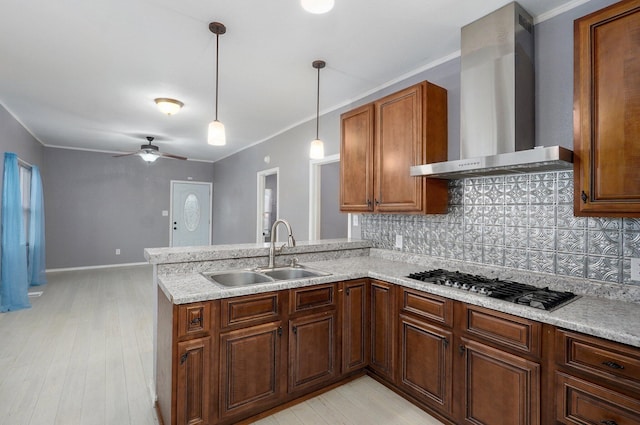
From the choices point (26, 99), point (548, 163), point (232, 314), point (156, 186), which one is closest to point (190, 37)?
point (232, 314)

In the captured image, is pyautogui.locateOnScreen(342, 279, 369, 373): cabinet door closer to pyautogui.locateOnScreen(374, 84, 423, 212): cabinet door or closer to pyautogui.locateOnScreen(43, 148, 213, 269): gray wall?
pyautogui.locateOnScreen(374, 84, 423, 212): cabinet door

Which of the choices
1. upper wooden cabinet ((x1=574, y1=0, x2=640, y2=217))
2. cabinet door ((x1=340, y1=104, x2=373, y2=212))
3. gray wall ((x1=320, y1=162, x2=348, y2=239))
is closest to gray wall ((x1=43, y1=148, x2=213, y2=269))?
gray wall ((x1=320, y1=162, x2=348, y2=239))

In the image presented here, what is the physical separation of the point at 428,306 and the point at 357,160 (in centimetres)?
151

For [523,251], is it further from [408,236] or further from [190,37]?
[190,37]

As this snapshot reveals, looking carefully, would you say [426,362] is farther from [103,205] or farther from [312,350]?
[103,205]

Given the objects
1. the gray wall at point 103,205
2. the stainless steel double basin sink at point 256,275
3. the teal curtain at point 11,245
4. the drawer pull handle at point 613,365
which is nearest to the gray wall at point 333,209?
the stainless steel double basin sink at point 256,275

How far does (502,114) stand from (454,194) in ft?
2.44

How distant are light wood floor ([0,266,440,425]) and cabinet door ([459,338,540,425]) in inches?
15.6

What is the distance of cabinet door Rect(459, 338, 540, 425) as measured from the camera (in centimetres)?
155

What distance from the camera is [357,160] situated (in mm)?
3010

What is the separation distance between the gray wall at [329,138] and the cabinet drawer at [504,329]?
1.18m

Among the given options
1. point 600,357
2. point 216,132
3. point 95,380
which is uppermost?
point 216,132

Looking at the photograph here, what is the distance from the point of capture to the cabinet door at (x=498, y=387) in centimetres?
155

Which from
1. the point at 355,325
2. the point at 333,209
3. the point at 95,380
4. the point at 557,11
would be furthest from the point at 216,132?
the point at 333,209
